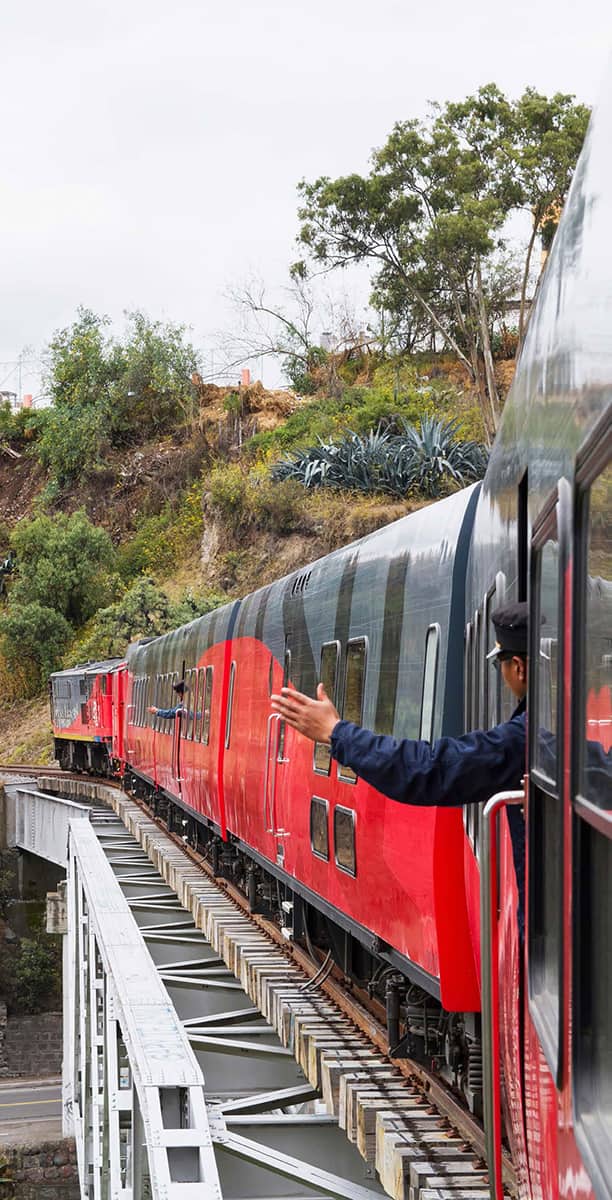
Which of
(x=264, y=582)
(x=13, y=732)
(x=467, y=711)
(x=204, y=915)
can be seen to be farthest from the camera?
(x=13, y=732)

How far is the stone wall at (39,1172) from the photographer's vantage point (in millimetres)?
26953

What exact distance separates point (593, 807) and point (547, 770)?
667 millimetres

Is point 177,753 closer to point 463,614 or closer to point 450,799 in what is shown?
point 463,614

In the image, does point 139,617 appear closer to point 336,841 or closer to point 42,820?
point 42,820

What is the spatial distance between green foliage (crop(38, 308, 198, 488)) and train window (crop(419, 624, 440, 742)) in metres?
59.4

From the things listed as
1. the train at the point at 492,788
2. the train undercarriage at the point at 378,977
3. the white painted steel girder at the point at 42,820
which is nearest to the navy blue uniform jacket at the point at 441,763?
the train at the point at 492,788

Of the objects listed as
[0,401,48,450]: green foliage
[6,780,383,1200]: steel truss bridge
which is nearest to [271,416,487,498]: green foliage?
[6,780,383,1200]: steel truss bridge

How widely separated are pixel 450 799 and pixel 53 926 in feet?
74.5

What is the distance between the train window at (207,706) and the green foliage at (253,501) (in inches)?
1193

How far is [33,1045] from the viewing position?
36344 mm

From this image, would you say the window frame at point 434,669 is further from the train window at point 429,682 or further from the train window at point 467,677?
the train window at point 467,677

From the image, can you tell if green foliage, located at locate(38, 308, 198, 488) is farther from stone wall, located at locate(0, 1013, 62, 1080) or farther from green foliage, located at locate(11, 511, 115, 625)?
stone wall, located at locate(0, 1013, 62, 1080)

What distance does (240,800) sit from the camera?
13.9m

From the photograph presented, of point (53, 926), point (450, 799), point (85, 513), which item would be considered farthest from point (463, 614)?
point (85, 513)
